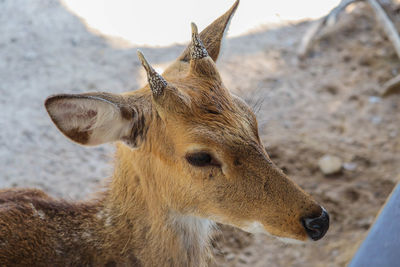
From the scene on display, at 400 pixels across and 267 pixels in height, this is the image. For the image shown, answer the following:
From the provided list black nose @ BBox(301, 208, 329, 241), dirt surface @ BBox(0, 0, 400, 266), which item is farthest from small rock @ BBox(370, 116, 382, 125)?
black nose @ BBox(301, 208, 329, 241)

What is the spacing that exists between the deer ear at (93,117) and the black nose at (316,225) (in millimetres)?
1055

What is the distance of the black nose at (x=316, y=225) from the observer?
8.60ft

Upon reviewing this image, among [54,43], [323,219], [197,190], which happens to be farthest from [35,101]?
[323,219]

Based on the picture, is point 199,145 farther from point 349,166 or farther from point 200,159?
point 349,166

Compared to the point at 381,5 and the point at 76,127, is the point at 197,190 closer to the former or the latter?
the point at 76,127

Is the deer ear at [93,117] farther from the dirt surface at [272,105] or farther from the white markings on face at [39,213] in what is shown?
the dirt surface at [272,105]

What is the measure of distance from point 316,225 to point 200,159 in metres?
0.69

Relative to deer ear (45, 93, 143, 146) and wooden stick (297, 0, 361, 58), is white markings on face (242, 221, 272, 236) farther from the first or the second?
wooden stick (297, 0, 361, 58)

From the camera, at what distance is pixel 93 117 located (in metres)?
2.73

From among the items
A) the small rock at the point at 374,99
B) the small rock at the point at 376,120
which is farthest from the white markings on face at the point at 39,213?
the small rock at the point at 374,99

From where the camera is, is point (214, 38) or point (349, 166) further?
point (349, 166)

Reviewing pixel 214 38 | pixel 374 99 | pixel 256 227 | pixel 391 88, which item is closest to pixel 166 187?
pixel 256 227

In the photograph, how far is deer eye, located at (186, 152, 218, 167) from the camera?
8.80 ft

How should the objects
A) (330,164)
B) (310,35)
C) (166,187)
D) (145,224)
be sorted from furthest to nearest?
1. (310,35)
2. (330,164)
3. (145,224)
4. (166,187)
